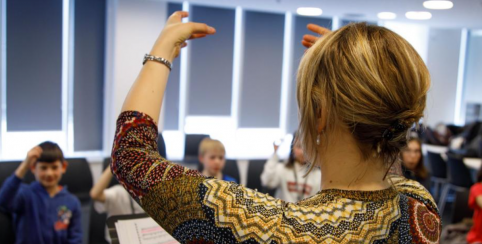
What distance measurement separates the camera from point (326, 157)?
27.3 inches

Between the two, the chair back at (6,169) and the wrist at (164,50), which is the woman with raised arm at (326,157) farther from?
the chair back at (6,169)

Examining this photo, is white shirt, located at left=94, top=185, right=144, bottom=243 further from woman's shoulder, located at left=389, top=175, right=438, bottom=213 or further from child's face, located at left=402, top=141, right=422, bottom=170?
child's face, located at left=402, top=141, right=422, bottom=170

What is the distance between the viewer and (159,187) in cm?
60

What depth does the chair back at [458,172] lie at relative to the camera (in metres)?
5.31

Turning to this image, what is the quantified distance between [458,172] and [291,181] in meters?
3.11

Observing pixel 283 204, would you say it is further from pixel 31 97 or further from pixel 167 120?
pixel 167 120

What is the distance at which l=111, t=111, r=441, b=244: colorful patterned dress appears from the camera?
23.5 inches

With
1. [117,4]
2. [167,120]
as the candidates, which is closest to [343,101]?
[117,4]

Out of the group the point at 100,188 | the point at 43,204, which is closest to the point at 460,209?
the point at 100,188

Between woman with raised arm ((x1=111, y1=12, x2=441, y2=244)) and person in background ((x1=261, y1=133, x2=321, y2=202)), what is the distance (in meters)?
2.43

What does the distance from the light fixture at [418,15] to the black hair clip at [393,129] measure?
635 mm

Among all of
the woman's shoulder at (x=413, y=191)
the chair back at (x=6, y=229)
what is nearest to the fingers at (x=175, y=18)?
the woman's shoulder at (x=413, y=191)

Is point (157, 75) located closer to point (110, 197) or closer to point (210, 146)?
point (110, 197)

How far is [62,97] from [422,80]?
4895 mm
